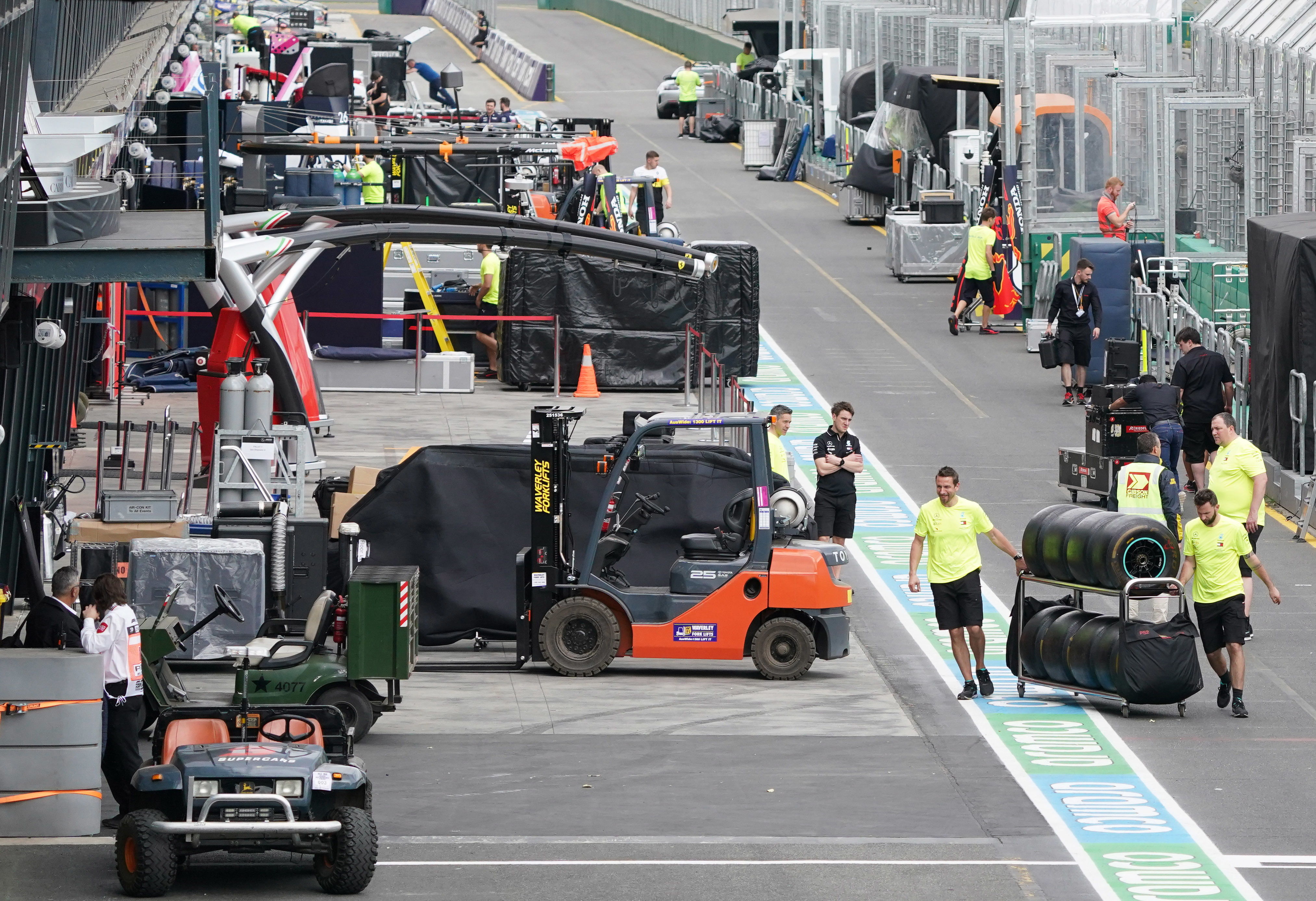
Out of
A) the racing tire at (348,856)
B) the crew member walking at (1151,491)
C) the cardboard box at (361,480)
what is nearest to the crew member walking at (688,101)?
the cardboard box at (361,480)

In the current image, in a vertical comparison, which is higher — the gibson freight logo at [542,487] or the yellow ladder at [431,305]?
the yellow ladder at [431,305]

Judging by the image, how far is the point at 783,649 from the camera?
1728 centimetres

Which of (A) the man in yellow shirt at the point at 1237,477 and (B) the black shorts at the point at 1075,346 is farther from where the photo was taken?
(B) the black shorts at the point at 1075,346

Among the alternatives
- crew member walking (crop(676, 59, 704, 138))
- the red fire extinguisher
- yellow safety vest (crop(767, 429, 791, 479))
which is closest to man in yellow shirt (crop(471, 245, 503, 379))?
yellow safety vest (crop(767, 429, 791, 479))

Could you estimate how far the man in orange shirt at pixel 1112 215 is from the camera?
107 feet

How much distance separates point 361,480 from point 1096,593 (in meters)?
7.73

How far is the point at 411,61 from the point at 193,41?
1110 inches

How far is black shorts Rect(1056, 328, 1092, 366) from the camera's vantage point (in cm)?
2838

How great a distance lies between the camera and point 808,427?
27.9 meters

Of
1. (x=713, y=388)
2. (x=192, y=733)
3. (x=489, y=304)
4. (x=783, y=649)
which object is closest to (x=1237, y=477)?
(x=783, y=649)

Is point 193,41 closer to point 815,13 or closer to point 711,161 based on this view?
point 711,161

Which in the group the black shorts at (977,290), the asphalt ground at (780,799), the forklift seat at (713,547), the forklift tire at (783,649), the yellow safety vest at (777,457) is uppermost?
the black shorts at (977,290)

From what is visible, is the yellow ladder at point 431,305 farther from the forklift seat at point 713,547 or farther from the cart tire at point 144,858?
the cart tire at point 144,858

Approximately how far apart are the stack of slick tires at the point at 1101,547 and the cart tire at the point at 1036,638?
256mm
